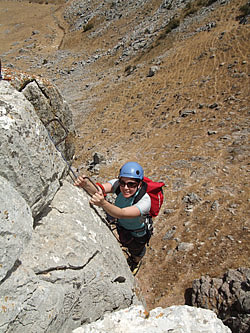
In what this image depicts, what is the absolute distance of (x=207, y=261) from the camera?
5.68 meters

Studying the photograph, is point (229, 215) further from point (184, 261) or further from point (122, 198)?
point (122, 198)

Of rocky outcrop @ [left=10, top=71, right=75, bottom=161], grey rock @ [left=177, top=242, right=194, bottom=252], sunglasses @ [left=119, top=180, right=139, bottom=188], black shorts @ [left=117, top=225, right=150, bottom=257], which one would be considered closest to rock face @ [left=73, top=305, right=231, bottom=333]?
black shorts @ [left=117, top=225, right=150, bottom=257]

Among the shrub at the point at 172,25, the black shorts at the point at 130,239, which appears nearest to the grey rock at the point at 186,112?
the black shorts at the point at 130,239

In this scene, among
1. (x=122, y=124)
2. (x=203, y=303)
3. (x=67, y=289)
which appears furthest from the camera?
(x=122, y=124)

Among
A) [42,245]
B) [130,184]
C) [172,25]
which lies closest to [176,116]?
[130,184]

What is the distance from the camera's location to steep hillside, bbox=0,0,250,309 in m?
6.14

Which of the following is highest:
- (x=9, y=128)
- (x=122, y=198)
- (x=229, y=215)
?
(x=9, y=128)

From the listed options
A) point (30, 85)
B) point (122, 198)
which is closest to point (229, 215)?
point (122, 198)

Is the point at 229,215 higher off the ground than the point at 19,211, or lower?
lower

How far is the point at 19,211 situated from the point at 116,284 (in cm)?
177

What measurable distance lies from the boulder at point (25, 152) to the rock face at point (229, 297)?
3.76m

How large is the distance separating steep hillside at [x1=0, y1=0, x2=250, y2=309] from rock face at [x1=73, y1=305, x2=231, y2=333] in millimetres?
2596

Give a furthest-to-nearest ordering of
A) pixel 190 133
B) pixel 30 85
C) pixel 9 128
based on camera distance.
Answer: pixel 190 133
pixel 30 85
pixel 9 128

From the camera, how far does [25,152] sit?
2523 millimetres
